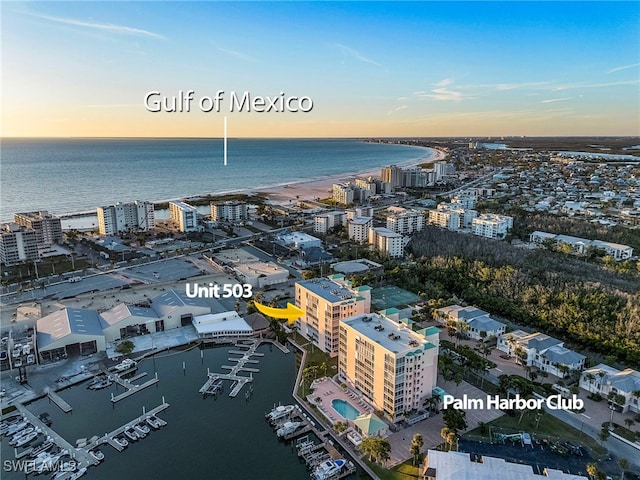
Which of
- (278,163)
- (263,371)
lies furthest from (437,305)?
(278,163)

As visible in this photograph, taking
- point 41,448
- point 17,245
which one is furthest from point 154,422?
point 17,245

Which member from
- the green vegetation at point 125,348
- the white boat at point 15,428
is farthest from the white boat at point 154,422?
the green vegetation at point 125,348

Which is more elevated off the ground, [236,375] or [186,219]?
[186,219]

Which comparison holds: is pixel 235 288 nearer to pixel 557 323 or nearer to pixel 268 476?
pixel 268 476

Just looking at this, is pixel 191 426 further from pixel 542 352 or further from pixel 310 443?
pixel 542 352

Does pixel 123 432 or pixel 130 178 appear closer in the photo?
pixel 123 432

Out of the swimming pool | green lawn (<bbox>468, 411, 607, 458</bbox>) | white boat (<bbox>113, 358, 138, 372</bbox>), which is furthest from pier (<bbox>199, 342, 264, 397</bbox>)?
green lawn (<bbox>468, 411, 607, 458</bbox>)
